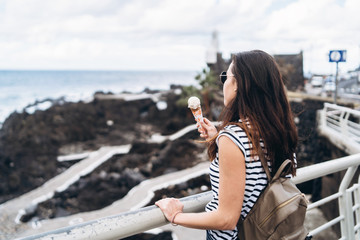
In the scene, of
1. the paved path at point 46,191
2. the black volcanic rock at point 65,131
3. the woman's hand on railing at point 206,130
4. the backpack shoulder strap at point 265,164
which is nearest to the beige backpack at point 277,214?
the backpack shoulder strap at point 265,164

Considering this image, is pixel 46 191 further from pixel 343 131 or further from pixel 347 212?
pixel 347 212

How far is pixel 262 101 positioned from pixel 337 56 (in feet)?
27.9

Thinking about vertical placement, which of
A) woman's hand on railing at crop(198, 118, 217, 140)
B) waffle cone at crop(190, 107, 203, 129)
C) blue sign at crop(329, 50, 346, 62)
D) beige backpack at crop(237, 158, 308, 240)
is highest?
blue sign at crop(329, 50, 346, 62)

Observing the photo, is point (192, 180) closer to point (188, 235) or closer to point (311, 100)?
point (188, 235)

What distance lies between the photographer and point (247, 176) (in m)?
1.04

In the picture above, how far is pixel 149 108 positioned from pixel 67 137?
613 centimetres

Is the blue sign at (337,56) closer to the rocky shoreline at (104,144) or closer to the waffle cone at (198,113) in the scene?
the rocky shoreline at (104,144)

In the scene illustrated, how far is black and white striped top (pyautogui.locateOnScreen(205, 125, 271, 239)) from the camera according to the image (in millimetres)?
992

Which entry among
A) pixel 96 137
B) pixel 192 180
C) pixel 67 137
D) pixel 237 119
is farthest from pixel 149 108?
pixel 237 119

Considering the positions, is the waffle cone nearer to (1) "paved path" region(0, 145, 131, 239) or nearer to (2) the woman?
(2) the woman

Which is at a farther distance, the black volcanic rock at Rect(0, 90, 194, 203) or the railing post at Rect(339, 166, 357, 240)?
the black volcanic rock at Rect(0, 90, 194, 203)

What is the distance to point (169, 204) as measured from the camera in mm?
1105

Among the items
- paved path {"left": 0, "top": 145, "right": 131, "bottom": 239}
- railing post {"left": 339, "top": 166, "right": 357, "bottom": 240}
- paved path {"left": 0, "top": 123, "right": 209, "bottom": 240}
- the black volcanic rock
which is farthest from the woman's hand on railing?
the black volcanic rock

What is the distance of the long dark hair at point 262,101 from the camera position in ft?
3.49
